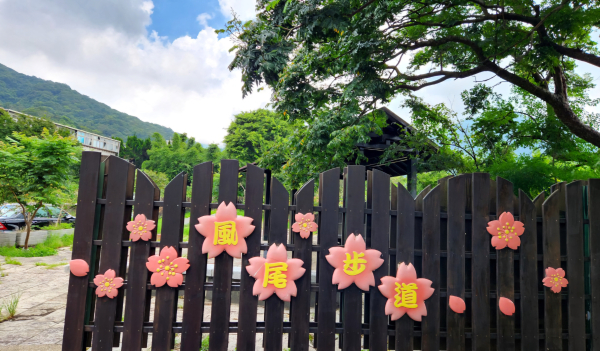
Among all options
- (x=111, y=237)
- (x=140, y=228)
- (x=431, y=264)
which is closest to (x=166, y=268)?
(x=140, y=228)

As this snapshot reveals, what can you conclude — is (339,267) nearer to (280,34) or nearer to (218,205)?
(218,205)

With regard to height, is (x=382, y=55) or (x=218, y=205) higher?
(x=382, y=55)

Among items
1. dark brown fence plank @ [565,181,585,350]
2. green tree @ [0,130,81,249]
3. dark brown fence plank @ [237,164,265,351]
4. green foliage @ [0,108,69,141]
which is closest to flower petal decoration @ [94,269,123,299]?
dark brown fence plank @ [237,164,265,351]

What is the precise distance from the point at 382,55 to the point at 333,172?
158 inches

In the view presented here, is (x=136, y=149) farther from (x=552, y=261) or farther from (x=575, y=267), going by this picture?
(x=575, y=267)

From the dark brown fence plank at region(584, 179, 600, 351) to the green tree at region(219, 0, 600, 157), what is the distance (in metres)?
3.25

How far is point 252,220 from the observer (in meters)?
2.59

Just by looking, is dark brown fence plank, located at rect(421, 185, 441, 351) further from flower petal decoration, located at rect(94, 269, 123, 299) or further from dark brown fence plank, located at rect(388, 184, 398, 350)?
flower petal decoration, located at rect(94, 269, 123, 299)

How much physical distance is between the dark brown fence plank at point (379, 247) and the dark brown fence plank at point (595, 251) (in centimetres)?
196

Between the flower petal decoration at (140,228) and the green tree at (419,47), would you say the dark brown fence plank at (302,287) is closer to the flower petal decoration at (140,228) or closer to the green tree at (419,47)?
the flower petal decoration at (140,228)

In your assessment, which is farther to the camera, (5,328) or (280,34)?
(280,34)

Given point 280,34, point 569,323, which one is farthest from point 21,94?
point 569,323

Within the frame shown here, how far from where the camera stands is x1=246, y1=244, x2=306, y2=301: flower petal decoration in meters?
2.53

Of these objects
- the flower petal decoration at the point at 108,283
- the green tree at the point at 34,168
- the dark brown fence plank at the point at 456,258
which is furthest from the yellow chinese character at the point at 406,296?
the green tree at the point at 34,168
